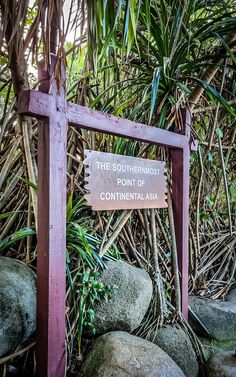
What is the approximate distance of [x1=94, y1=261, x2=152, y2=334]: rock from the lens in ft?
5.96

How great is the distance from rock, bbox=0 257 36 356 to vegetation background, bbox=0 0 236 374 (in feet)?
0.66

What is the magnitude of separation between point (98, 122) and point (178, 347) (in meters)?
1.39

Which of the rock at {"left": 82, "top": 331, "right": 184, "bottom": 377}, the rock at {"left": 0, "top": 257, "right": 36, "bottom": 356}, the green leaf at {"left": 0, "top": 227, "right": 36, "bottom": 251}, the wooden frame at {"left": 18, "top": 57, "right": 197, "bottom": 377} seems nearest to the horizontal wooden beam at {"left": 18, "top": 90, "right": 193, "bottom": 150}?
the wooden frame at {"left": 18, "top": 57, "right": 197, "bottom": 377}

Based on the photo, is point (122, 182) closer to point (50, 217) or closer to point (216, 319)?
point (50, 217)

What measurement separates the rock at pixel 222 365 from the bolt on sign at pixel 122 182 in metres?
0.95

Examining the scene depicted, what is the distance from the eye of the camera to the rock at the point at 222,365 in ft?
5.89

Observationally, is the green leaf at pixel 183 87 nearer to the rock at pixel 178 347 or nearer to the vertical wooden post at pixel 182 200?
the vertical wooden post at pixel 182 200

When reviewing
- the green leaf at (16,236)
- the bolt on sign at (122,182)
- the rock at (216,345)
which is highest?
the bolt on sign at (122,182)

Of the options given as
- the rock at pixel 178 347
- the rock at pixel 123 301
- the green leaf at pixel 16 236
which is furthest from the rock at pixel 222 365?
the green leaf at pixel 16 236

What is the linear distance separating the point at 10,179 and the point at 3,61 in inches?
42.4

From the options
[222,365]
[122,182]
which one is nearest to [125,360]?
[222,365]

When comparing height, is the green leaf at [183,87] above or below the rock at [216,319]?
above

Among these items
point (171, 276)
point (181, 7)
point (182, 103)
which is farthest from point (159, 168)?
point (181, 7)

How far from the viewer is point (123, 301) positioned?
1.87 meters
